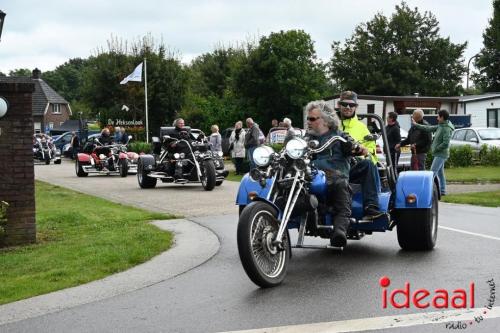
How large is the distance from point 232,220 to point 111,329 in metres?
6.53

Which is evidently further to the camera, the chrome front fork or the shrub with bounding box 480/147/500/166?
the shrub with bounding box 480/147/500/166

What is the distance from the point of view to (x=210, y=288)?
6.94 m

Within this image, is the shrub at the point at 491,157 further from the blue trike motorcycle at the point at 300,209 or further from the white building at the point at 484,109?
the blue trike motorcycle at the point at 300,209

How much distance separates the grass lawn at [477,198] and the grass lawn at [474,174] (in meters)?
4.19

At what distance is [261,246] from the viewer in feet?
21.9

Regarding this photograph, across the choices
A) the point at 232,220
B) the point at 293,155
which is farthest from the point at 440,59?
the point at 293,155

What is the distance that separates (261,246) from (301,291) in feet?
1.70

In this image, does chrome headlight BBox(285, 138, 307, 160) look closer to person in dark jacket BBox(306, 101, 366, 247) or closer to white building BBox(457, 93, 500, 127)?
person in dark jacket BBox(306, 101, 366, 247)

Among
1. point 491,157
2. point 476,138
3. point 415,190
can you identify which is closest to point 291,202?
point 415,190

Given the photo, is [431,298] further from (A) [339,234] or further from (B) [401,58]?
(B) [401,58]

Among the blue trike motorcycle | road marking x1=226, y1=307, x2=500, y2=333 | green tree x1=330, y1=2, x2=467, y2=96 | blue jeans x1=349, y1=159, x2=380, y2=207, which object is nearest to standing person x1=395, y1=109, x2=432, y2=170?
the blue trike motorcycle

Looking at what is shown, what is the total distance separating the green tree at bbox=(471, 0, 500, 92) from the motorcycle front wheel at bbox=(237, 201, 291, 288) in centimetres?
6419

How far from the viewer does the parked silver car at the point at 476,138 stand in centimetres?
2897

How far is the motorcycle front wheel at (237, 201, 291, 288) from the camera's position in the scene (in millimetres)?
6426
